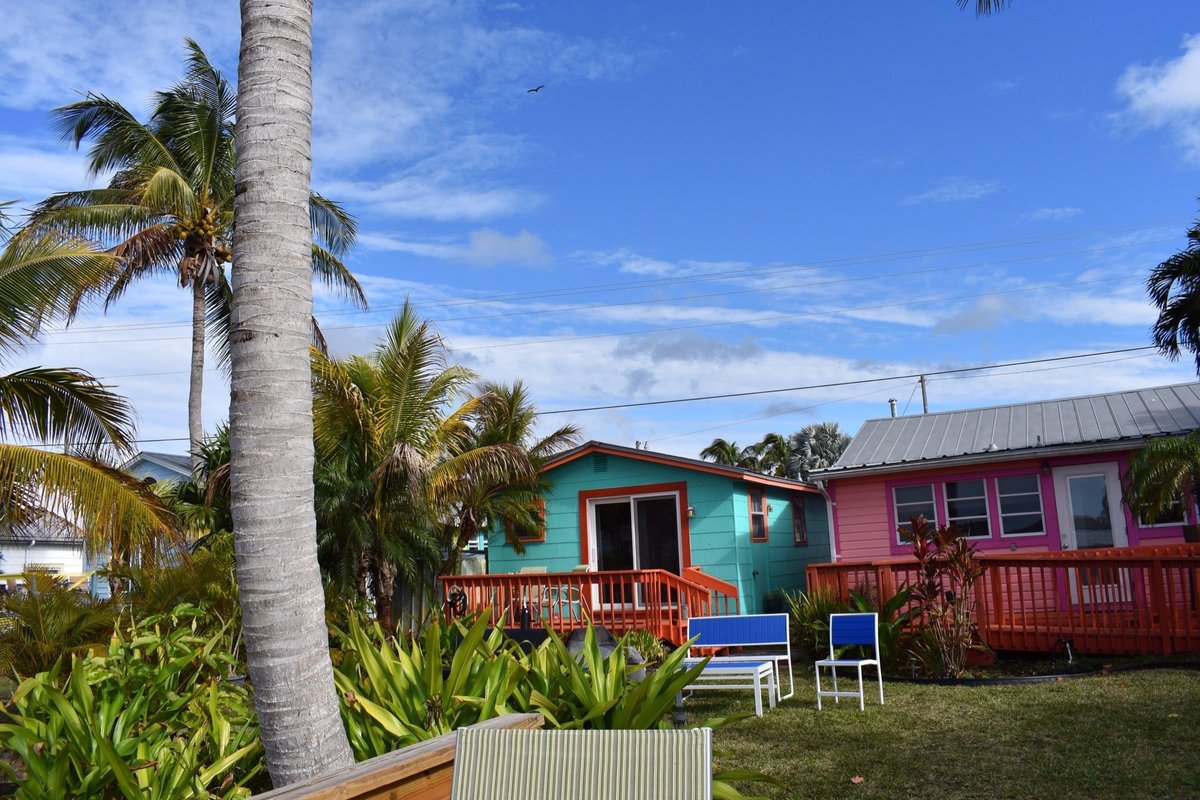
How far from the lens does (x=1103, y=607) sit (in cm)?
1109

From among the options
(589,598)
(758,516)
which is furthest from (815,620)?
(758,516)

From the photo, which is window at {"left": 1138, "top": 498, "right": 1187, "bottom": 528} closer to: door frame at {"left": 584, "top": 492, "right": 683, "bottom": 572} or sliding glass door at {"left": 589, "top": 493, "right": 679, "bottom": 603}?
door frame at {"left": 584, "top": 492, "right": 683, "bottom": 572}

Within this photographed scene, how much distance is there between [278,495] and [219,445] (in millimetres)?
12763

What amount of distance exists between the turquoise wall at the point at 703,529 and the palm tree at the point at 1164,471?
631cm

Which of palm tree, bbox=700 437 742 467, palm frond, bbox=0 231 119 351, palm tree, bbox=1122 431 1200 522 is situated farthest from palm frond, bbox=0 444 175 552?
palm tree, bbox=700 437 742 467

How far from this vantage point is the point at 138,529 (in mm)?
8633

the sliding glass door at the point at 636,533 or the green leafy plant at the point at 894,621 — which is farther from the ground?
the sliding glass door at the point at 636,533

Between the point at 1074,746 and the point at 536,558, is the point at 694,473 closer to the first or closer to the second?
the point at 536,558

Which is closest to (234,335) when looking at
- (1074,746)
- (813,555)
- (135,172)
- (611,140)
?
(1074,746)

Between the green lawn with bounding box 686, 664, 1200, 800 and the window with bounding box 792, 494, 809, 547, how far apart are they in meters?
9.65

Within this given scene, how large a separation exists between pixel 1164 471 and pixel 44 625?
13.6m

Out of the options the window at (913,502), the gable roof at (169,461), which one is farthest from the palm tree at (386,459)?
the gable roof at (169,461)

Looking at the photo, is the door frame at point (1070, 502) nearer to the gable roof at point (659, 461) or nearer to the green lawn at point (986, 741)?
the gable roof at point (659, 461)

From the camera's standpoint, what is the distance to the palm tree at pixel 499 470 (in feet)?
48.1
